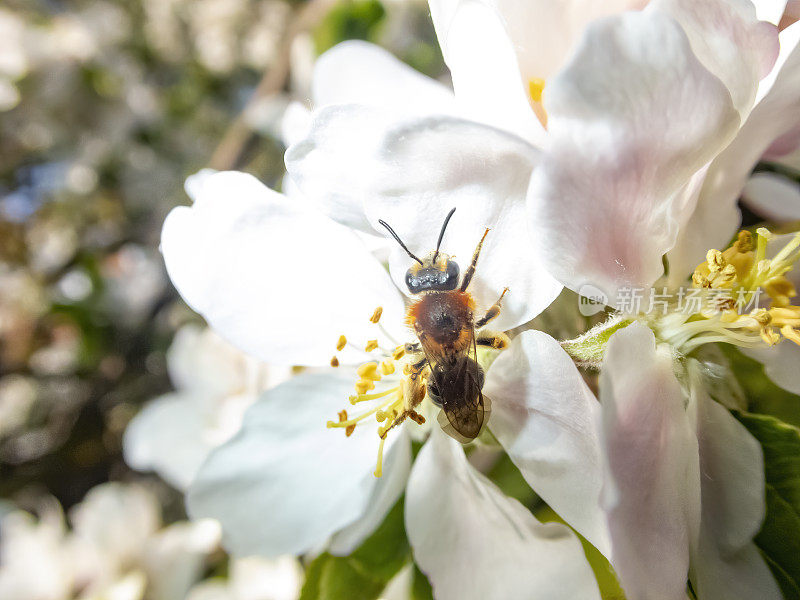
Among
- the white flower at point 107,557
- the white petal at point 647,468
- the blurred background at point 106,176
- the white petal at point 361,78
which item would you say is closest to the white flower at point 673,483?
the white petal at point 647,468

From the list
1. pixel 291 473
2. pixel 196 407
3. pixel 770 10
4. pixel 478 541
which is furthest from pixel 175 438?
pixel 770 10

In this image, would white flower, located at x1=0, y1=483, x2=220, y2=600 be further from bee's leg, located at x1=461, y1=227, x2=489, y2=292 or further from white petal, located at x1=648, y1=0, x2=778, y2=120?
white petal, located at x1=648, y1=0, x2=778, y2=120

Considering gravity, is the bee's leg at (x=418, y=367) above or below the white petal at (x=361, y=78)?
below

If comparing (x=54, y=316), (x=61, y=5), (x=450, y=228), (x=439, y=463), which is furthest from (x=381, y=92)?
(x=61, y=5)

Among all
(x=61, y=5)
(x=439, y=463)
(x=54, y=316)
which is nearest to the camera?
(x=439, y=463)

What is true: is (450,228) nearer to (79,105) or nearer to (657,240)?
(657,240)

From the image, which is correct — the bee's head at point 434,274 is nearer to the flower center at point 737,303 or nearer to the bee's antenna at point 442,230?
the bee's antenna at point 442,230

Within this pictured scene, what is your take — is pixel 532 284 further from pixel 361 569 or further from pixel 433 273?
pixel 361 569

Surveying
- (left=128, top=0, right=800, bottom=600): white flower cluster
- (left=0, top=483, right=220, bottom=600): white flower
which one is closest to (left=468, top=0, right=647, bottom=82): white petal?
(left=128, top=0, right=800, bottom=600): white flower cluster
